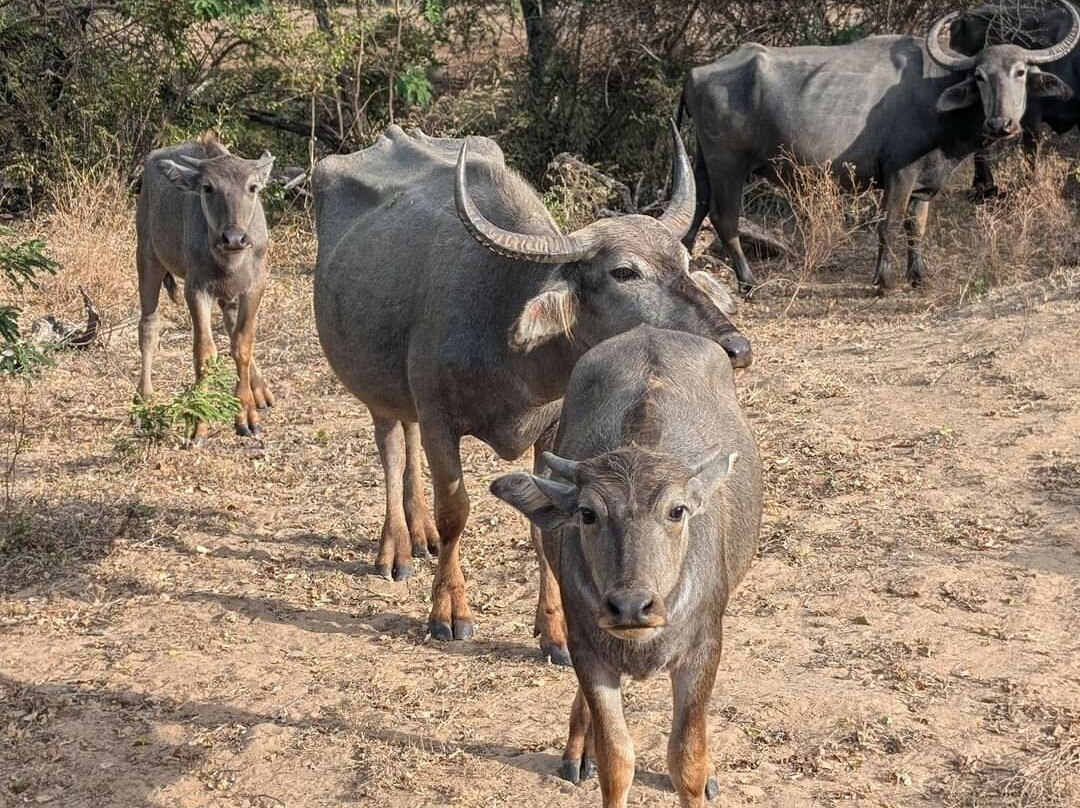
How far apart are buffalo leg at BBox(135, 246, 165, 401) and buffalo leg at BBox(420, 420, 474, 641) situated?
4712 mm

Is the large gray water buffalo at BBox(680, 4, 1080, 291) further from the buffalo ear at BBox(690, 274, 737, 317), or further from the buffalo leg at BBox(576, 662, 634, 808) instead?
the buffalo leg at BBox(576, 662, 634, 808)

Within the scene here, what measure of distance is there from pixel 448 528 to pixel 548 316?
4.23ft

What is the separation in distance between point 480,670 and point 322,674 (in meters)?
0.72

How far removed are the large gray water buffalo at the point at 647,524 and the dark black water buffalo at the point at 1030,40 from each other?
34.6 ft

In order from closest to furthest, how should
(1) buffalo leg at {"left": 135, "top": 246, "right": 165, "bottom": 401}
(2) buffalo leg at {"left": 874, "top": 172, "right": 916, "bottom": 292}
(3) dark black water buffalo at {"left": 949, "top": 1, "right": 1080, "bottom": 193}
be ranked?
(1) buffalo leg at {"left": 135, "top": 246, "right": 165, "bottom": 401} → (2) buffalo leg at {"left": 874, "top": 172, "right": 916, "bottom": 292} → (3) dark black water buffalo at {"left": 949, "top": 1, "right": 1080, "bottom": 193}

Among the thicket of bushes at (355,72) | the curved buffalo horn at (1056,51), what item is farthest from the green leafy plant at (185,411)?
the curved buffalo horn at (1056,51)

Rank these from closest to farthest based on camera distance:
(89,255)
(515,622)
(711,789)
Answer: (711,789)
(515,622)
(89,255)

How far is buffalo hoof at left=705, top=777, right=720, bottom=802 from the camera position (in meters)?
4.91

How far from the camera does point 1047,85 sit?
13.8 meters

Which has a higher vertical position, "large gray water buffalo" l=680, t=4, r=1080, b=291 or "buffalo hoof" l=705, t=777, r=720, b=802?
"large gray water buffalo" l=680, t=4, r=1080, b=291

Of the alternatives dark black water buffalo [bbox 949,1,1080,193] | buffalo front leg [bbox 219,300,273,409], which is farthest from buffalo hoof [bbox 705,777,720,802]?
dark black water buffalo [bbox 949,1,1080,193]

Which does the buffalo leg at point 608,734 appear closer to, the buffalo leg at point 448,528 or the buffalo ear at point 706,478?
the buffalo ear at point 706,478

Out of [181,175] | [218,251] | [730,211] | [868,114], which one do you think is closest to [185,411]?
[218,251]

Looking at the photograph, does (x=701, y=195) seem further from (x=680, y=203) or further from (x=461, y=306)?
(x=461, y=306)
